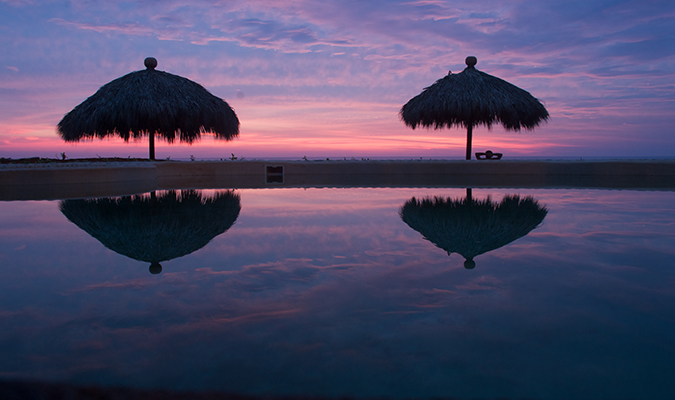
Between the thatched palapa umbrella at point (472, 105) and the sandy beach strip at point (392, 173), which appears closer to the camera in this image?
the sandy beach strip at point (392, 173)

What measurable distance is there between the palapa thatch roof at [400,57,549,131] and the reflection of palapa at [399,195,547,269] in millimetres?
9105

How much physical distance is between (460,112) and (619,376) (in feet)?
55.8

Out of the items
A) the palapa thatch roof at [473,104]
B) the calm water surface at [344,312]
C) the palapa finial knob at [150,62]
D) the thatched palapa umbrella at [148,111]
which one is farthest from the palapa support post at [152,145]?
the calm water surface at [344,312]

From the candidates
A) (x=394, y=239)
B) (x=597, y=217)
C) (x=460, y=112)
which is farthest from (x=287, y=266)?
(x=460, y=112)

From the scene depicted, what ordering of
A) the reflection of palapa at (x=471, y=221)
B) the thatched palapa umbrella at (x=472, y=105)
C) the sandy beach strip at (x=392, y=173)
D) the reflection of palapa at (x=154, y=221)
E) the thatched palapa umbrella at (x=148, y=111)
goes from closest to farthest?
the reflection of palapa at (x=154, y=221) < the reflection of palapa at (x=471, y=221) < the sandy beach strip at (x=392, y=173) < the thatched palapa umbrella at (x=148, y=111) < the thatched palapa umbrella at (x=472, y=105)

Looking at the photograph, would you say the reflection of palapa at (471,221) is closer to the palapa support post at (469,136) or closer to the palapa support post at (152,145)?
the palapa support post at (469,136)

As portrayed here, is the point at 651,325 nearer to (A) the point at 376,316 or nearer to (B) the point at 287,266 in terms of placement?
(A) the point at 376,316

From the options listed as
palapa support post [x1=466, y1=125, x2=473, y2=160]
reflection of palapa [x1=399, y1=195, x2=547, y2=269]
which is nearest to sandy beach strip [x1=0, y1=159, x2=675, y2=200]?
palapa support post [x1=466, y1=125, x2=473, y2=160]

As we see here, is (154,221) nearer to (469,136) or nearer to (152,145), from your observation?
(152,145)

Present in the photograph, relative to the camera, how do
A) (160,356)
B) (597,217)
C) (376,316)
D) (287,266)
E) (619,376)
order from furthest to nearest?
1. (597,217)
2. (287,266)
3. (376,316)
4. (160,356)
5. (619,376)

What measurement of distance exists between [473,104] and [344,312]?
660 inches

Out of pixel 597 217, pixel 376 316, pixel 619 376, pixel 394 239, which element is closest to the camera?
pixel 619 376

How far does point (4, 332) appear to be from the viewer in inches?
107

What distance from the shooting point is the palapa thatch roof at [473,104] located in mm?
18281
